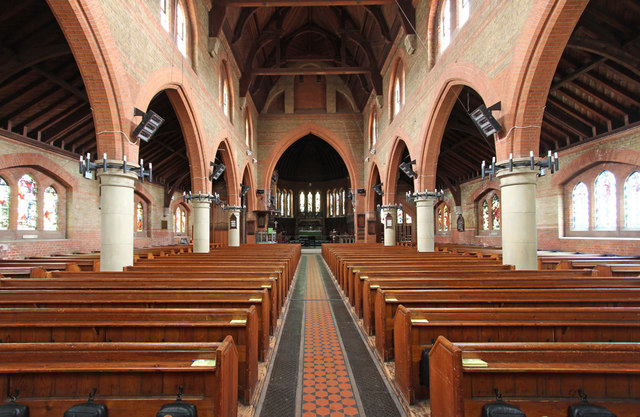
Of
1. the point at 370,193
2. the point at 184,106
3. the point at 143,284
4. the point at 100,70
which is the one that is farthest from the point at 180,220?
the point at 143,284

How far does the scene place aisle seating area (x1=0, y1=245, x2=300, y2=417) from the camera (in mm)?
2168

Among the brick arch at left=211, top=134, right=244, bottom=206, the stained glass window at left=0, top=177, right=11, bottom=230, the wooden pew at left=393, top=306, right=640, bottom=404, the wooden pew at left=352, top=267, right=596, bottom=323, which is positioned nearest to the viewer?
the wooden pew at left=393, top=306, right=640, bottom=404

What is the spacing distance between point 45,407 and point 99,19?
22.1 ft

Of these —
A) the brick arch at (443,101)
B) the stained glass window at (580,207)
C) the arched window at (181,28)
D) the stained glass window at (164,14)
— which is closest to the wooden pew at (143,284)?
the brick arch at (443,101)

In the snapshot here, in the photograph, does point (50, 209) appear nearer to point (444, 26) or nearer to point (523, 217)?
point (523, 217)

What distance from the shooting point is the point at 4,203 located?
10.3 m

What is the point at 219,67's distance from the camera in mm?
15250

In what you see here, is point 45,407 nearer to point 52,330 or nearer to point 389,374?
point 52,330

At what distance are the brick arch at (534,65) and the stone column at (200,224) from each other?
402 inches

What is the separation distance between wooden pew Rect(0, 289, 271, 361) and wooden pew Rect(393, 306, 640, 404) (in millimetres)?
1652

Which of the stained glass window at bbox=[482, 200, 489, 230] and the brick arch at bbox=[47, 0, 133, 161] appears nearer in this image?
the brick arch at bbox=[47, 0, 133, 161]

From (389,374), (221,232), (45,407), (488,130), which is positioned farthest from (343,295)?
(221,232)

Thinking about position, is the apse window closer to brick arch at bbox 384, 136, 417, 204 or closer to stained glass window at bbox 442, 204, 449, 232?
brick arch at bbox 384, 136, 417, 204

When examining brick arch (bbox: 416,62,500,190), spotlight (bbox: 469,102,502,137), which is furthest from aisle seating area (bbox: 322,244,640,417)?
brick arch (bbox: 416,62,500,190)
